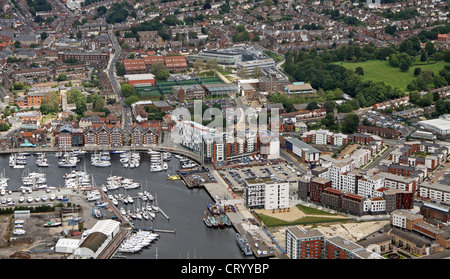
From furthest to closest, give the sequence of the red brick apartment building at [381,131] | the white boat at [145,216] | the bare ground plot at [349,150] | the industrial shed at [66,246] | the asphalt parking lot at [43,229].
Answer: the red brick apartment building at [381,131], the bare ground plot at [349,150], the white boat at [145,216], the asphalt parking lot at [43,229], the industrial shed at [66,246]

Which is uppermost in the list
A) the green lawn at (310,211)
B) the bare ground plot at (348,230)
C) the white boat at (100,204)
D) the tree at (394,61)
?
the tree at (394,61)

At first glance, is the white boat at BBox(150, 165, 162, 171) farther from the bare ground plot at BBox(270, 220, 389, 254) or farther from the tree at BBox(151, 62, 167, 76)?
the tree at BBox(151, 62, 167, 76)

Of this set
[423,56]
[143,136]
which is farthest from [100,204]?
[423,56]

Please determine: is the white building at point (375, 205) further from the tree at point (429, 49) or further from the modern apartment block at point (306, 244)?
the tree at point (429, 49)

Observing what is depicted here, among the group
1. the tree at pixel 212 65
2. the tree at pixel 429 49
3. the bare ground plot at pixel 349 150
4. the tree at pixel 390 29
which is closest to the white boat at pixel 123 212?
the bare ground plot at pixel 349 150

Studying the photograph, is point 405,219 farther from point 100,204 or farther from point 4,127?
point 4,127
